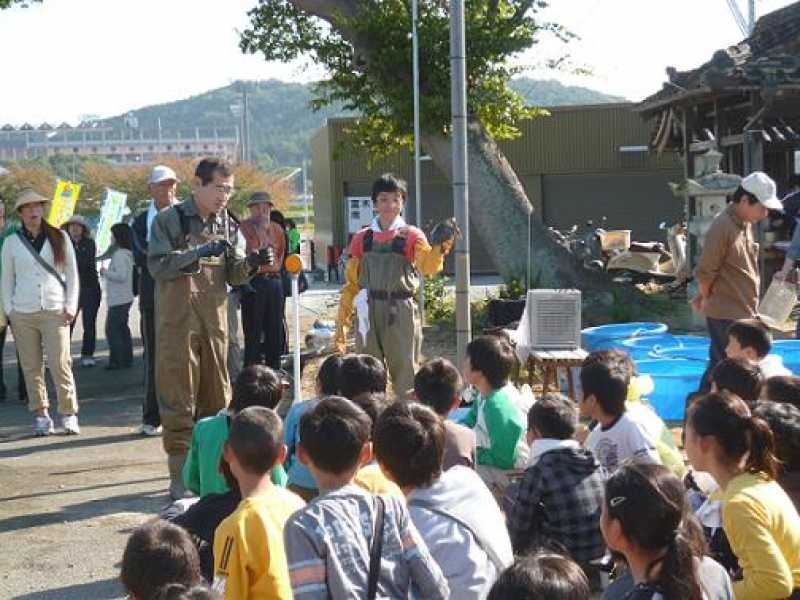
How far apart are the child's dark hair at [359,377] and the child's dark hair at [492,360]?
1.87 ft

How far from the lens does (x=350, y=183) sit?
A: 30.6 meters

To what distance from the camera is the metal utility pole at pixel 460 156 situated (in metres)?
7.16

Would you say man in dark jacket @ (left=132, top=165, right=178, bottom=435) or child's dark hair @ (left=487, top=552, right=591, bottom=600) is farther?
man in dark jacket @ (left=132, top=165, right=178, bottom=435)

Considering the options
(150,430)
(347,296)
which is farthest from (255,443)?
(150,430)

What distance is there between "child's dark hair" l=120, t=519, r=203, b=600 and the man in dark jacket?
5130 mm

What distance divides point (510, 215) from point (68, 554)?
30.8 feet

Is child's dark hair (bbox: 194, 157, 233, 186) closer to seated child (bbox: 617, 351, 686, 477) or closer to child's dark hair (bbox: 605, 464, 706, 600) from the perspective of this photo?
seated child (bbox: 617, 351, 686, 477)

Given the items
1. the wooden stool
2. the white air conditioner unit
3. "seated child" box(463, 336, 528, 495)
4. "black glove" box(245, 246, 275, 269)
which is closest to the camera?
"seated child" box(463, 336, 528, 495)

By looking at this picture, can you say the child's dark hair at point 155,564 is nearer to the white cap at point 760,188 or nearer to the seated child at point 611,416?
the seated child at point 611,416

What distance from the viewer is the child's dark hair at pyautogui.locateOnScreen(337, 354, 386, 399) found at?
5203mm

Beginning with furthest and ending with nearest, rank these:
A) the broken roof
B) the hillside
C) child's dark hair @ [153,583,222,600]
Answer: the hillside, the broken roof, child's dark hair @ [153,583,222,600]

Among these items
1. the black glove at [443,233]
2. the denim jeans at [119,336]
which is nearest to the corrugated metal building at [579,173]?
the denim jeans at [119,336]

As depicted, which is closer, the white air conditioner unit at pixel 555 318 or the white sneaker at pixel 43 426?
the white sneaker at pixel 43 426

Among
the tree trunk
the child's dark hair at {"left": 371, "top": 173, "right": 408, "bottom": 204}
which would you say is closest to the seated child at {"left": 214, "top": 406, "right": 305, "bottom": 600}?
the child's dark hair at {"left": 371, "top": 173, "right": 408, "bottom": 204}
